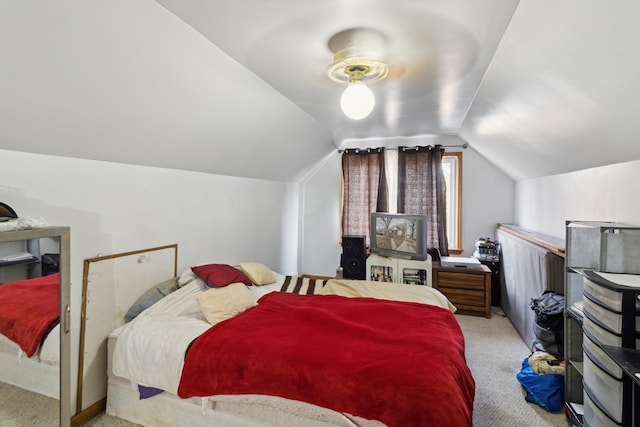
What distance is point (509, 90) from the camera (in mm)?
2121

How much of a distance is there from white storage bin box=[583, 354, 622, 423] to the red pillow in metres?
→ 2.35

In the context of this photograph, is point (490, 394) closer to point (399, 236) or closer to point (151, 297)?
point (399, 236)

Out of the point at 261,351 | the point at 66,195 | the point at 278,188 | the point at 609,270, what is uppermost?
the point at 278,188

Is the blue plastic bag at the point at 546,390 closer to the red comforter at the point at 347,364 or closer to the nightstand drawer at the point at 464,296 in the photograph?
the red comforter at the point at 347,364

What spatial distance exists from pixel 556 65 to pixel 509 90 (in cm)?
63

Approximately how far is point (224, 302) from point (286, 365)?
88cm

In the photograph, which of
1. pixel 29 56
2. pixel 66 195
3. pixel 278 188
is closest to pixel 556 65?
pixel 29 56

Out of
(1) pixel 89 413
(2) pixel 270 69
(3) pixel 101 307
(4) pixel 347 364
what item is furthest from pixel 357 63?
(1) pixel 89 413

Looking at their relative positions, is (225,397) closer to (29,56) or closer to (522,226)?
(29,56)

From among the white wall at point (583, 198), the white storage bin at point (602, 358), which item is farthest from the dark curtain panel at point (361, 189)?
the white storage bin at point (602, 358)

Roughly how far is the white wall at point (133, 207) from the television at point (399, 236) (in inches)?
59.2

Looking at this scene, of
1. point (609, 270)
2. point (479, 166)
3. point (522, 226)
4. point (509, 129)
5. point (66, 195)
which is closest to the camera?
point (609, 270)

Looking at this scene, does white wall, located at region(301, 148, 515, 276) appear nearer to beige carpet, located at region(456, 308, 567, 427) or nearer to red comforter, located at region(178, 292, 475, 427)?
beige carpet, located at region(456, 308, 567, 427)

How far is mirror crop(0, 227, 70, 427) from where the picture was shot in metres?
1.49
